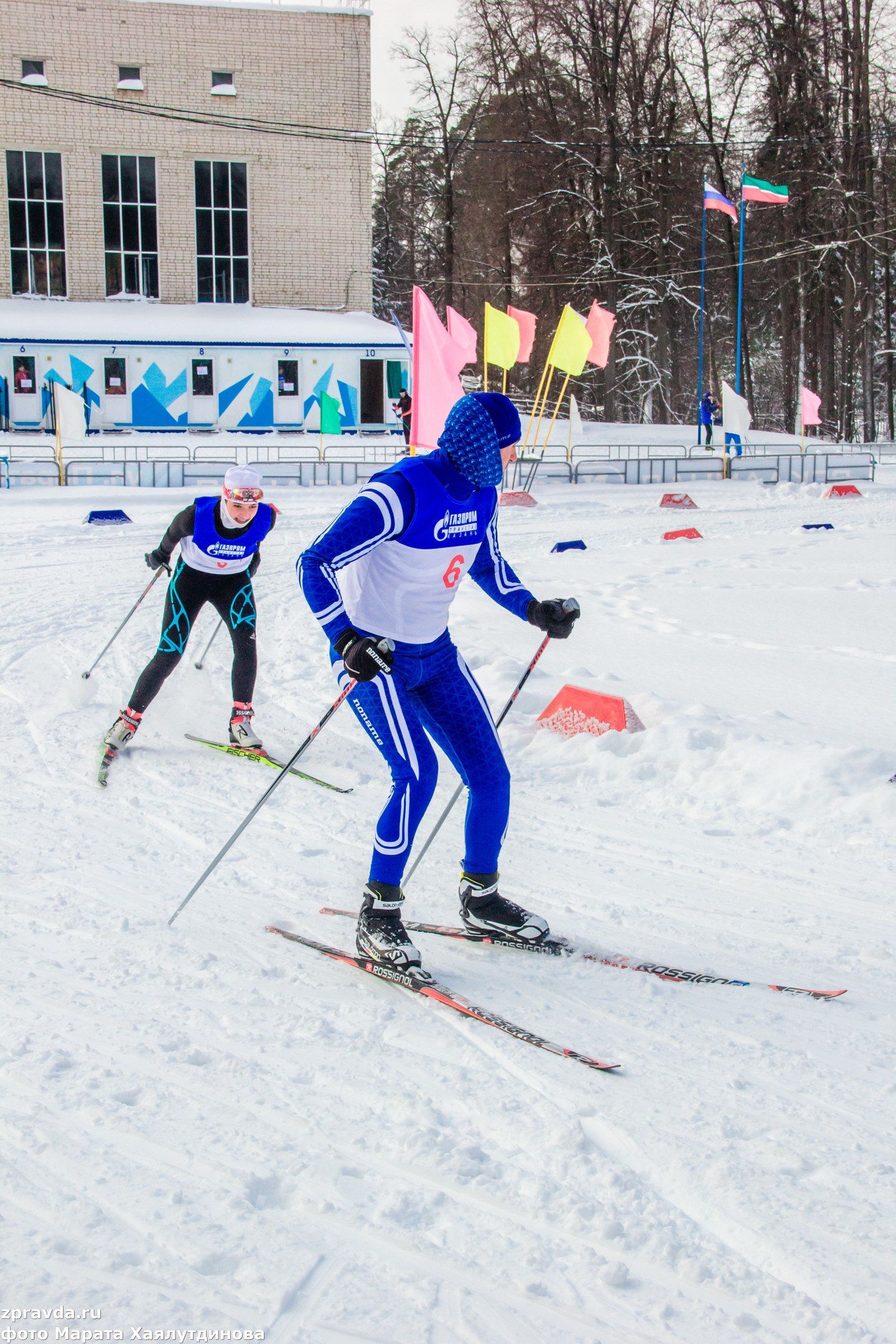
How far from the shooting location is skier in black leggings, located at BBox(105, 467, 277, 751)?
6.02 metres

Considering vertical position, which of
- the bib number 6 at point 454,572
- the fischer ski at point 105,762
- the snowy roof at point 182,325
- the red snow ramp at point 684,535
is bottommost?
the fischer ski at point 105,762

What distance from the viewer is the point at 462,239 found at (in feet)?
126

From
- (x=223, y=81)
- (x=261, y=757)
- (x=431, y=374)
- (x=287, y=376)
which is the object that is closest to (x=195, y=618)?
(x=261, y=757)

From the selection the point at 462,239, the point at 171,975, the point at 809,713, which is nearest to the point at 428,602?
the point at 171,975

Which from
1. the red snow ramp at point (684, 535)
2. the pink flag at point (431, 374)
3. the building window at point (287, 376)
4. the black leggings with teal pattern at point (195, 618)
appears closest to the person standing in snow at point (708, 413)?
the building window at point (287, 376)

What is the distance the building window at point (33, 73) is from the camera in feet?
103

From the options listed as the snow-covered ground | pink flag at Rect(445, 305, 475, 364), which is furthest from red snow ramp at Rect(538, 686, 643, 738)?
pink flag at Rect(445, 305, 475, 364)

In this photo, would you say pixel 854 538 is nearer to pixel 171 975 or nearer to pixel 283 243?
pixel 171 975

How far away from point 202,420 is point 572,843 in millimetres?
27216

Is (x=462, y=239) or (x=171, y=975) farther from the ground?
(x=462, y=239)

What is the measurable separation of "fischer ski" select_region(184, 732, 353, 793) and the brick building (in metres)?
29.0

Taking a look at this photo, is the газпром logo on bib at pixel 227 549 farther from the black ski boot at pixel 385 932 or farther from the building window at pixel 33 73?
the building window at pixel 33 73

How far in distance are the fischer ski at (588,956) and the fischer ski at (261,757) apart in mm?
1529

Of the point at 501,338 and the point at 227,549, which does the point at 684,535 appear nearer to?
the point at 501,338
